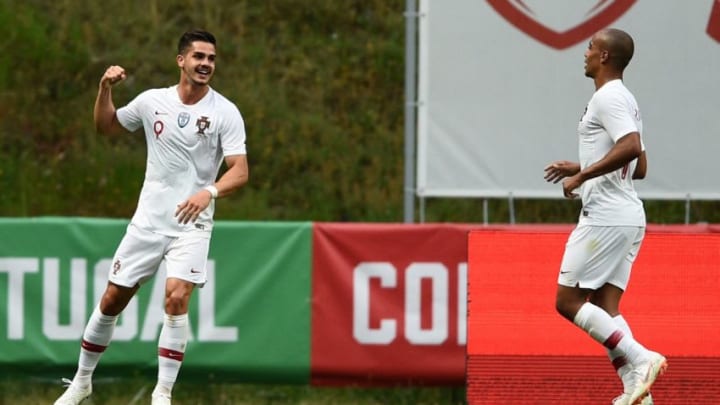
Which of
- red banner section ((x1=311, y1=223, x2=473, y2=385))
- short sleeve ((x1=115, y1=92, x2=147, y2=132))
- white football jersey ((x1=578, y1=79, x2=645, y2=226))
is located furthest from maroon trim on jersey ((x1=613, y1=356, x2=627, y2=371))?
short sleeve ((x1=115, y1=92, x2=147, y2=132))

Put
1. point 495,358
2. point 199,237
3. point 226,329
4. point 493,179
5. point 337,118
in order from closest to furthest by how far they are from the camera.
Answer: point 199,237, point 495,358, point 226,329, point 493,179, point 337,118

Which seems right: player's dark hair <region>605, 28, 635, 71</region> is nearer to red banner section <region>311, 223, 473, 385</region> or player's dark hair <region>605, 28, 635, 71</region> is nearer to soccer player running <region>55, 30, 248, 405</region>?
soccer player running <region>55, 30, 248, 405</region>

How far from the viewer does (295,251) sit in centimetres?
1020

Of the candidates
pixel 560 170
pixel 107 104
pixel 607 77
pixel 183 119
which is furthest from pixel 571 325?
pixel 107 104

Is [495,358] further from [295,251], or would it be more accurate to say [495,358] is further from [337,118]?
Answer: [337,118]

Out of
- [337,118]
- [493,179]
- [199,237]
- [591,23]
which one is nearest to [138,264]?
[199,237]

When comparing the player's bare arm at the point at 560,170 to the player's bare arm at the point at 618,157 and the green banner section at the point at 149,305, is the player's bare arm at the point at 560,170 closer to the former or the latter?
the player's bare arm at the point at 618,157

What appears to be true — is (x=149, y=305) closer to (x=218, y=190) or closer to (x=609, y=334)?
(x=218, y=190)

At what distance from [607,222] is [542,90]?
3483 mm

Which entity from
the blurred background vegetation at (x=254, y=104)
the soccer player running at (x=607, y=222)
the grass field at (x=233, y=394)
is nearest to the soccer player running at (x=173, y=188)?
the grass field at (x=233, y=394)

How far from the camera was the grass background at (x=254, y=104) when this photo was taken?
14.8 metres

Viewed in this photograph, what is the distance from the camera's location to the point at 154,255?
8.41 meters

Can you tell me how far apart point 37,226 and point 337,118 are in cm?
602

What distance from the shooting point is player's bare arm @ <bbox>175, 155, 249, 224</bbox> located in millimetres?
7902
